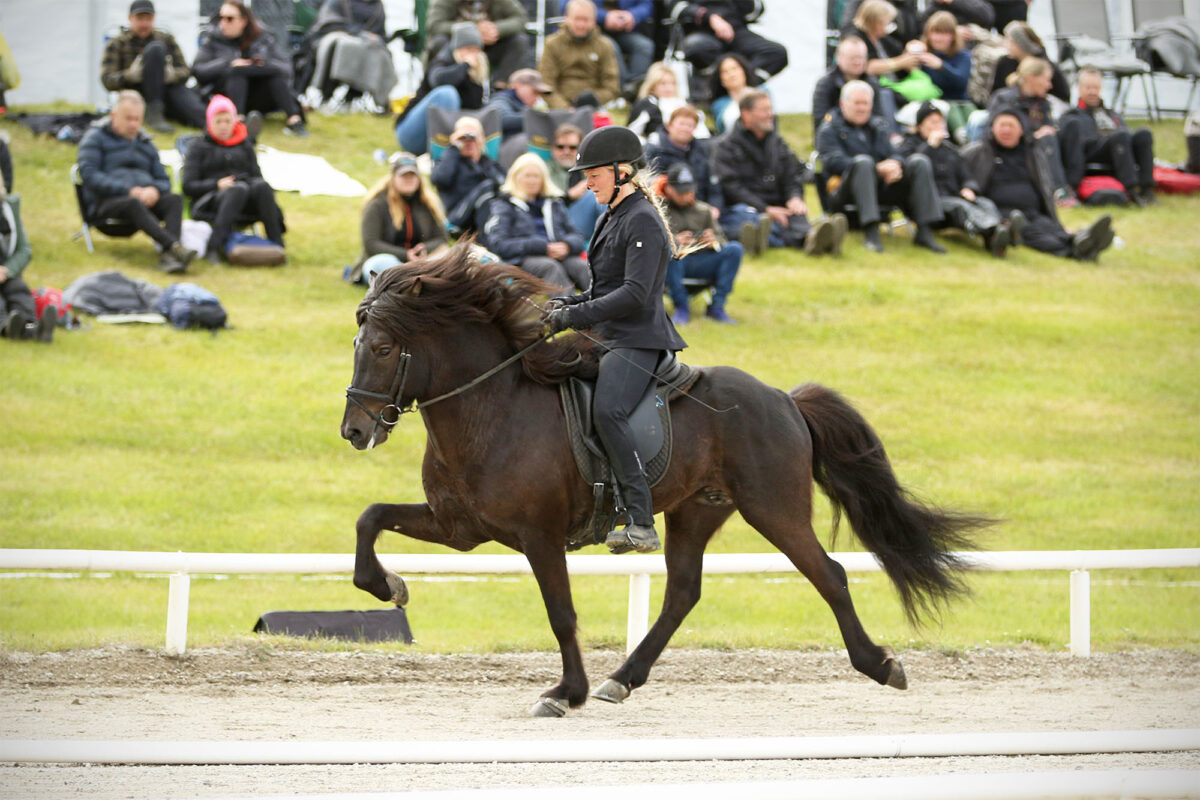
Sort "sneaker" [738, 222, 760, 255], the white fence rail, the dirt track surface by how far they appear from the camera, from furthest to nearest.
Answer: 1. "sneaker" [738, 222, 760, 255]
2. the white fence rail
3. the dirt track surface

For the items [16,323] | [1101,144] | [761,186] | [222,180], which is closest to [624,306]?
[16,323]

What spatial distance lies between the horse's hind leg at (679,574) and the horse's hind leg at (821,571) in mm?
372

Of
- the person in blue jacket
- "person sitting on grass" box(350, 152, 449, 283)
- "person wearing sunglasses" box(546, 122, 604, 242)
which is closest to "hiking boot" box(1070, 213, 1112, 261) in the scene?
"person wearing sunglasses" box(546, 122, 604, 242)

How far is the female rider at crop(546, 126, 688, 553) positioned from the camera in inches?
244

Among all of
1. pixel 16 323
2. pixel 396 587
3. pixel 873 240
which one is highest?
pixel 873 240

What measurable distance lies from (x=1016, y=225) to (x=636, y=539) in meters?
11.9

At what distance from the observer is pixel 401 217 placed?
13.1 meters

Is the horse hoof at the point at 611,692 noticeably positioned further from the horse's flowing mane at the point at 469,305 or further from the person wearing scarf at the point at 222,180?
the person wearing scarf at the point at 222,180

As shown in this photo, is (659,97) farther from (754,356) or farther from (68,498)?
(68,498)

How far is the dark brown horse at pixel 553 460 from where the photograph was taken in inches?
241

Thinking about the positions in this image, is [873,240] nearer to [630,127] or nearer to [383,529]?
[630,127]

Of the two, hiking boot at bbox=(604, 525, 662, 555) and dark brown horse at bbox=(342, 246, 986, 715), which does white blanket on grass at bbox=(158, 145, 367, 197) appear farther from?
hiking boot at bbox=(604, 525, 662, 555)

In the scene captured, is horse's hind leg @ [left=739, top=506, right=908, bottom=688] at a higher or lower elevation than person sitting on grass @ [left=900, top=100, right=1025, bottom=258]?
lower

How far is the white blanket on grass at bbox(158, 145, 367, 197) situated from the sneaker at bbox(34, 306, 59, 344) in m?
4.92
